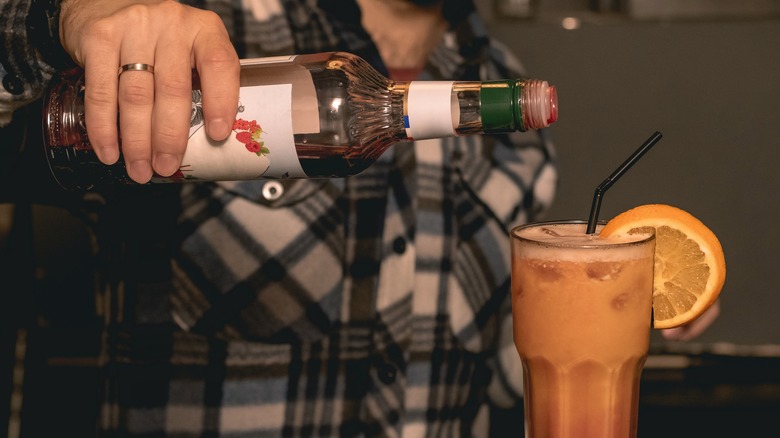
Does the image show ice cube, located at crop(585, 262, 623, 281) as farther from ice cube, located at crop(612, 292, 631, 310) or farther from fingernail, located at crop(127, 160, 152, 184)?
fingernail, located at crop(127, 160, 152, 184)

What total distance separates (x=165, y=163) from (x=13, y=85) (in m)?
0.29

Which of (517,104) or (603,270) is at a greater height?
(517,104)

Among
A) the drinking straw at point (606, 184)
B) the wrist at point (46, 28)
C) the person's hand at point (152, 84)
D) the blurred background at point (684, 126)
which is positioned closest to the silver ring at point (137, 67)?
the person's hand at point (152, 84)

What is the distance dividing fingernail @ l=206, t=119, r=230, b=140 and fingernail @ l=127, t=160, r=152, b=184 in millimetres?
73

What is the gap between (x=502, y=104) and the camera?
0.77 metres

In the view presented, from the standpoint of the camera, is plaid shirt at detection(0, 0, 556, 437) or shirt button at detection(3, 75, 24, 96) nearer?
shirt button at detection(3, 75, 24, 96)

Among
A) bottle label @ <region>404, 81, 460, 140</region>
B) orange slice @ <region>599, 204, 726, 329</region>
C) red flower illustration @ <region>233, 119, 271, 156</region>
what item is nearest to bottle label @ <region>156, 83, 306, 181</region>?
red flower illustration @ <region>233, 119, 271, 156</region>

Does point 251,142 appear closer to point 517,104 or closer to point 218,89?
point 218,89

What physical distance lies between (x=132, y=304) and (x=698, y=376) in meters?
1.56

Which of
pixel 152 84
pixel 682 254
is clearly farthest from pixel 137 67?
pixel 682 254

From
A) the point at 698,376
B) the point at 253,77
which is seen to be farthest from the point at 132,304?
the point at 698,376

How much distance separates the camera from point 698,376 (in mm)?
2088

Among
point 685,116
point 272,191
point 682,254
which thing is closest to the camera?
point 682,254

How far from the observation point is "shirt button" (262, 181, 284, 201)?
1.29m
